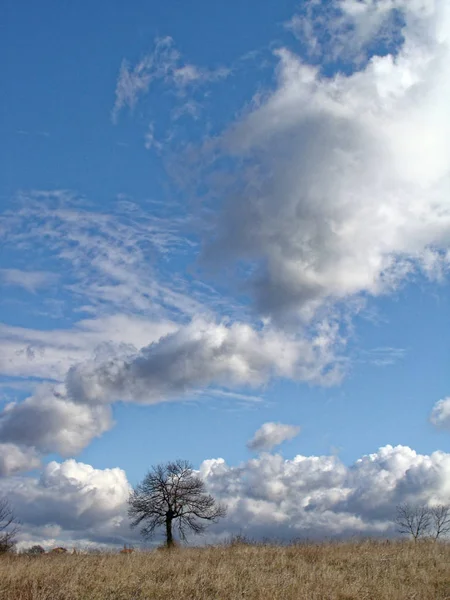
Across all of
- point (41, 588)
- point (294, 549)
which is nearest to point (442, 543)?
point (294, 549)

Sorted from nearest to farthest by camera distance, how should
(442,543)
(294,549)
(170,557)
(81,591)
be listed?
(81,591)
(170,557)
(294,549)
(442,543)

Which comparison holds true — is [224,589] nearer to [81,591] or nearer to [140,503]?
[81,591]

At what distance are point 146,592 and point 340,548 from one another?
10158 millimetres

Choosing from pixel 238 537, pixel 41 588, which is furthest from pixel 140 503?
pixel 41 588

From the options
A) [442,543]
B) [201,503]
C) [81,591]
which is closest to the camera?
[81,591]

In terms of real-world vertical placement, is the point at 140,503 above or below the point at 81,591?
above

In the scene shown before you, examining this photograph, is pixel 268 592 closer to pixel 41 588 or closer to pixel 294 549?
pixel 41 588

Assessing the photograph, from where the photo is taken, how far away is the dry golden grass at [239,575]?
15586mm

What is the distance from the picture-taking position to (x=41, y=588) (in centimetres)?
1559

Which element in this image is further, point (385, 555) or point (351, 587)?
point (385, 555)

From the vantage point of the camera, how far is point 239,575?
17906 mm

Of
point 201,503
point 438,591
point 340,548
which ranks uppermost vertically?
point 201,503

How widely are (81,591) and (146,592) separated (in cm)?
158

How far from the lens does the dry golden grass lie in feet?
51.1
